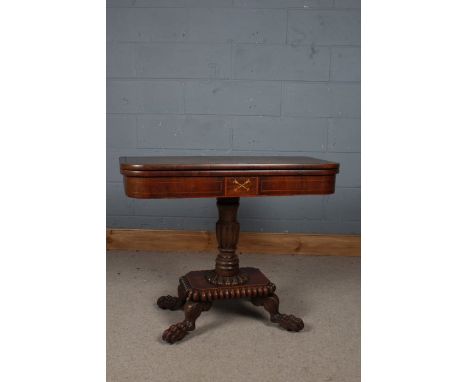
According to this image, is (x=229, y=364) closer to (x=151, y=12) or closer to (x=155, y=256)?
(x=155, y=256)

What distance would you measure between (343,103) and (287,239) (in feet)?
2.88

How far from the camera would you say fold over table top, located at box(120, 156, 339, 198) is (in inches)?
65.6

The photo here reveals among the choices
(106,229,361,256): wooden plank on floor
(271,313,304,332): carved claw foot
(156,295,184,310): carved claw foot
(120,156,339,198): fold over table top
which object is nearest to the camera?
(120,156,339,198): fold over table top

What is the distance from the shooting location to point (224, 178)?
5.68 ft

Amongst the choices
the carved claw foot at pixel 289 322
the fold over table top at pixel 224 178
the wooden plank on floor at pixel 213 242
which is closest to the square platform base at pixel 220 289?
the carved claw foot at pixel 289 322

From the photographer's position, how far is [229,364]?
5.24 ft

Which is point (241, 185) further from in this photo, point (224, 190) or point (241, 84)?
point (241, 84)

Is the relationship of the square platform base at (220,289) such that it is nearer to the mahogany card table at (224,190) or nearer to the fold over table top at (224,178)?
the mahogany card table at (224,190)

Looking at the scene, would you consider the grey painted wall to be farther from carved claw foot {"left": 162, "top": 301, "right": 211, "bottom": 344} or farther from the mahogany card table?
carved claw foot {"left": 162, "top": 301, "right": 211, "bottom": 344}

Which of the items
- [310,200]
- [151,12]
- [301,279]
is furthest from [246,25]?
[301,279]

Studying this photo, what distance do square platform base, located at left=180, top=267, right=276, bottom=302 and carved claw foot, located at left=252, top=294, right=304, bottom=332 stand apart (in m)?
0.03

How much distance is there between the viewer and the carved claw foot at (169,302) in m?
2.06

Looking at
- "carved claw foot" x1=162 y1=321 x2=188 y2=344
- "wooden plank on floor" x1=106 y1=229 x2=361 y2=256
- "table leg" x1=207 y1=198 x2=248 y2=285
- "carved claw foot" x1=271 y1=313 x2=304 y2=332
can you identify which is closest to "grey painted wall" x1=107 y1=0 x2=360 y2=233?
"wooden plank on floor" x1=106 y1=229 x2=361 y2=256

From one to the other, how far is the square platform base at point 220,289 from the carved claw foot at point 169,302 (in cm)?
9
